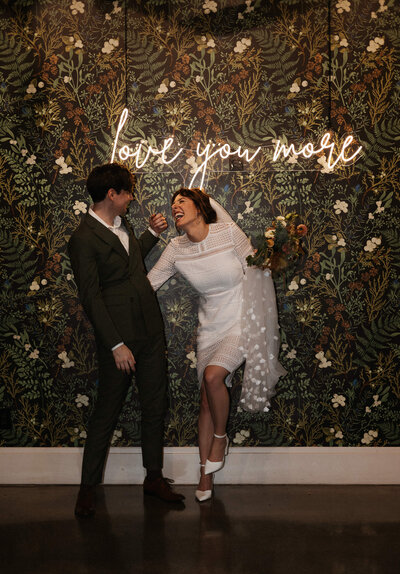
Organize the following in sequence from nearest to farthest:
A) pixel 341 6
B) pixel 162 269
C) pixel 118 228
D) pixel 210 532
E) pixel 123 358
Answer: pixel 210 532 < pixel 123 358 < pixel 118 228 < pixel 162 269 < pixel 341 6

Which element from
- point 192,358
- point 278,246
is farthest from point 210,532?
point 278,246

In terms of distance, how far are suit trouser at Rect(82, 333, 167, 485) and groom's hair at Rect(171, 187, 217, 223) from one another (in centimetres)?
77

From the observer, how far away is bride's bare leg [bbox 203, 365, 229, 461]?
3250mm

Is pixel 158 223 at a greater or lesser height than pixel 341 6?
lesser

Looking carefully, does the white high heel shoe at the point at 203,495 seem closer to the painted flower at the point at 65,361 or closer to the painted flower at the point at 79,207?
the painted flower at the point at 65,361

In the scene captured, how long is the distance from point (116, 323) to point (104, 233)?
20.2 inches

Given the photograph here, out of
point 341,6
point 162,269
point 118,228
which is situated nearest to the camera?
point 118,228

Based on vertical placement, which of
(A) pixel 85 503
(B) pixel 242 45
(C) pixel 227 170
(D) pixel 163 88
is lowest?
(A) pixel 85 503

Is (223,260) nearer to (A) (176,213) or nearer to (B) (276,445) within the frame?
(A) (176,213)

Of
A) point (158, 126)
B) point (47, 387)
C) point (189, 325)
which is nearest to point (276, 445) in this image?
point (189, 325)

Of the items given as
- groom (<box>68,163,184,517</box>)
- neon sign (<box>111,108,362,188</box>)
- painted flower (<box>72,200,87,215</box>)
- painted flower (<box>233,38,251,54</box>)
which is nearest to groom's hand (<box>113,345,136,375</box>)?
groom (<box>68,163,184,517</box>)

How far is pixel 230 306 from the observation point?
11.1 feet

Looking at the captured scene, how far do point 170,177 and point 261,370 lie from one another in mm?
1356

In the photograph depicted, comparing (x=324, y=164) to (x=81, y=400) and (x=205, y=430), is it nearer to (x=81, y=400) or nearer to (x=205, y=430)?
(x=205, y=430)
